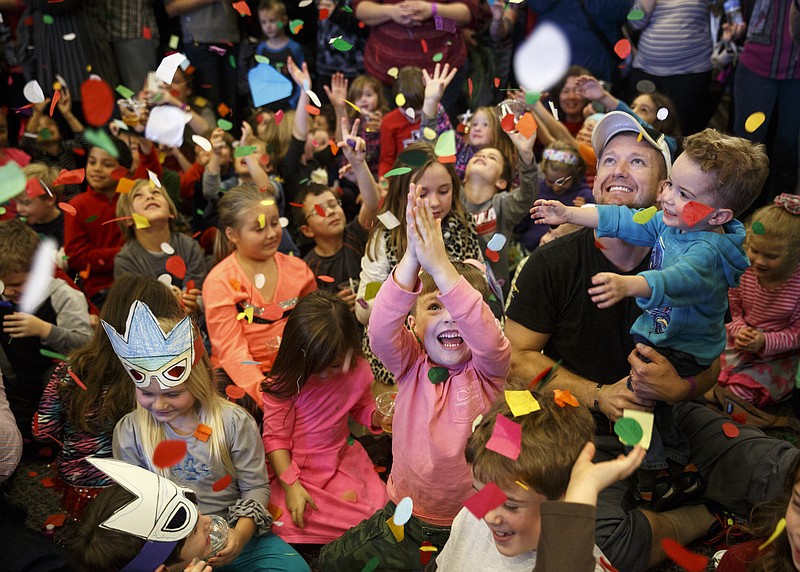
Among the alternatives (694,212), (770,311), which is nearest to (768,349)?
(770,311)

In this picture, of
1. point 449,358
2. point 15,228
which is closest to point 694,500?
point 449,358

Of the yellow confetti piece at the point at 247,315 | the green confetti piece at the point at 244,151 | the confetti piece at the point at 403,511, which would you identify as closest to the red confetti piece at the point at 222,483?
the confetti piece at the point at 403,511

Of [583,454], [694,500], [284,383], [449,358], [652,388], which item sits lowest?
[694,500]

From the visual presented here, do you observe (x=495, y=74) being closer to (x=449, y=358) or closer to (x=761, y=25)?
(x=761, y=25)

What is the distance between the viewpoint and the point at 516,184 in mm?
3922

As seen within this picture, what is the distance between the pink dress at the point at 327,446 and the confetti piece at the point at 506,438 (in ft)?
3.22

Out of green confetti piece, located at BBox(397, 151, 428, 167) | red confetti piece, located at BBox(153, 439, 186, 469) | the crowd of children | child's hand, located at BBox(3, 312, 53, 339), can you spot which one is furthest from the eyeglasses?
red confetti piece, located at BBox(153, 439, 186, 469)

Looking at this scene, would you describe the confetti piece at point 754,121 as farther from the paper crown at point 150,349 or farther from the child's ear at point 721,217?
the paper crown at point 150,349

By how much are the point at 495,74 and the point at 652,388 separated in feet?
11.1

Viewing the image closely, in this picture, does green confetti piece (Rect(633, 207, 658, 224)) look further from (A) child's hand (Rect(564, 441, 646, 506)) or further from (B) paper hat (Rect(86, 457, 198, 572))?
(B) paper hat (Rect(86, 457, 198, 572))

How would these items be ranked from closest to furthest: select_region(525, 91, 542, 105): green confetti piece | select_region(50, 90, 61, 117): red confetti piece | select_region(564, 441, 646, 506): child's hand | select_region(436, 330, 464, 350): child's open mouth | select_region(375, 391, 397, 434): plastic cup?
select_region(564, 441, 646, 506): child's hand
select_region(436, 330, 464, 350): child's open mouth
select_region(375, 391, 397, 434): plastic cup
select_region(525, 91, 542, 105): green confetti piece
select_region(50, 90, 61, 117): red confetti piece

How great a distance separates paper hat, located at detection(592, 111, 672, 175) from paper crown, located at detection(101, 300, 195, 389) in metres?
1.38

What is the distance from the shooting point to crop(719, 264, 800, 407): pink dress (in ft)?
10.3

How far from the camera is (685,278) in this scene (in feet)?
6.38
